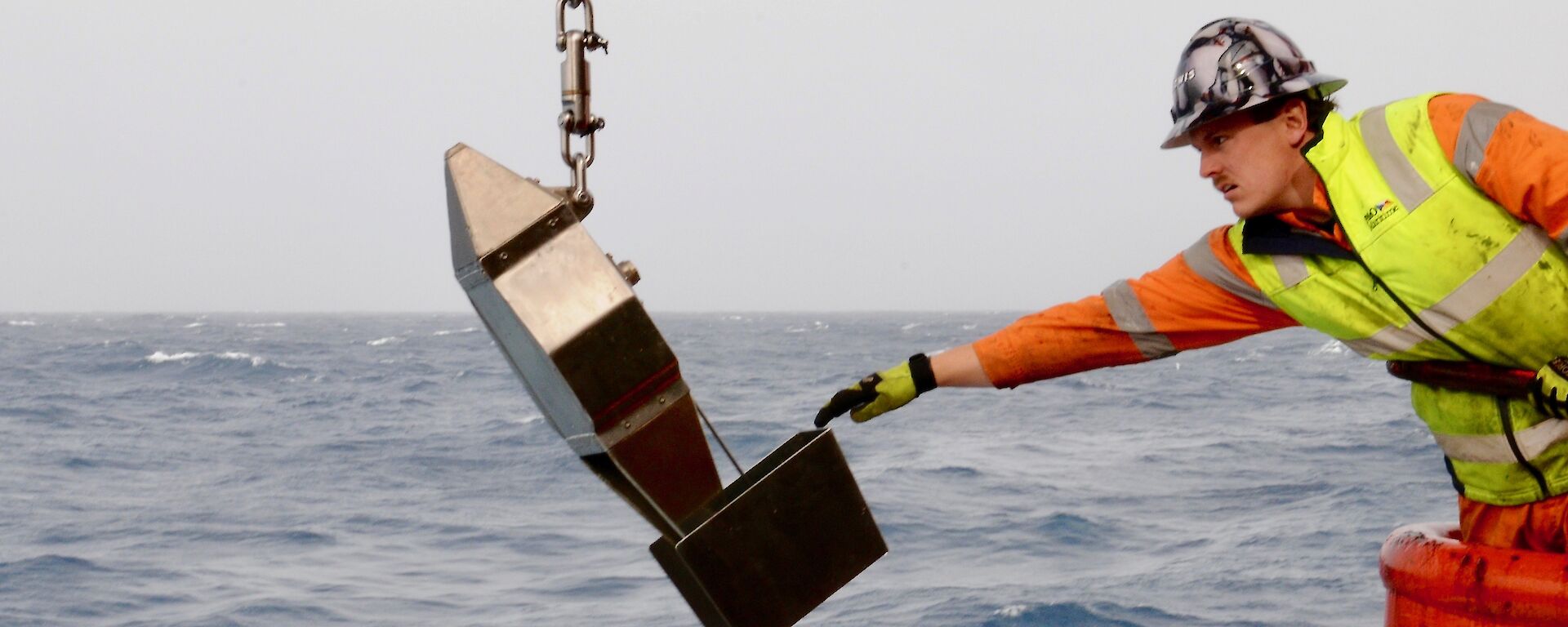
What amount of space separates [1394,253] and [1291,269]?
0.70ft

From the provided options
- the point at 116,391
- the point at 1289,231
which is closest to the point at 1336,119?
the point at 1289,231

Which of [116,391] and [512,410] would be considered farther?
[116,391]

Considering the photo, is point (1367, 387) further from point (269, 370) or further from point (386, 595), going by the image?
point (269, 370)

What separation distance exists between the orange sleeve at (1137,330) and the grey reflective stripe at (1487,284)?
0.37 metres

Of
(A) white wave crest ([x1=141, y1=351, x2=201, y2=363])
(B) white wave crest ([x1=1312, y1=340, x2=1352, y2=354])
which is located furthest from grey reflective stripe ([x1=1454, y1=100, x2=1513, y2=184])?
(B) white wave crest ([x1=1312, y1=340, x2=1352, y2=354])

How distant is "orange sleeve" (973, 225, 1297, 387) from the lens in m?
3.01

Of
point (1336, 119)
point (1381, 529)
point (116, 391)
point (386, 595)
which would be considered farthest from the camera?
point (116, 391)

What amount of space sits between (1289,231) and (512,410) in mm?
22447

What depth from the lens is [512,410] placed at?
2447 cm

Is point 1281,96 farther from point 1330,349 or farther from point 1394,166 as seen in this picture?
point 1330,349

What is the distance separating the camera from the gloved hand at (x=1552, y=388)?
8.48 feet

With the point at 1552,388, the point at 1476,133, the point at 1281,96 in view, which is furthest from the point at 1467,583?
the point at 1281,96

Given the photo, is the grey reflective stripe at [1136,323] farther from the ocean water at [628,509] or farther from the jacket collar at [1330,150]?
the ocean water at [628,509]

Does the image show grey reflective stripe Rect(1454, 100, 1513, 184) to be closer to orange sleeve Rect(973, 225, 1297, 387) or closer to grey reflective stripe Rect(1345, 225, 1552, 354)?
grey reflective stripe Rect(1345, 225, 1552, 354)
